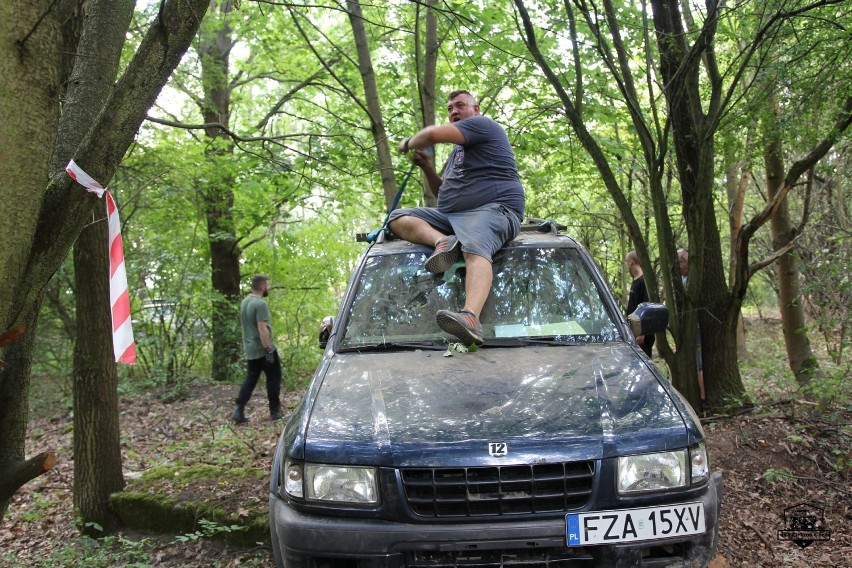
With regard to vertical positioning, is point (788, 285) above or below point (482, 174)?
below

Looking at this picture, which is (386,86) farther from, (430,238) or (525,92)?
(430,238)

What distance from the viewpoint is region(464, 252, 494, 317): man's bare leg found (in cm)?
371

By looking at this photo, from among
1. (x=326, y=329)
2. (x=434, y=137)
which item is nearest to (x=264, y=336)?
(x=326, y=329)

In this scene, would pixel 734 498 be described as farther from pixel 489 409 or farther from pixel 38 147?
pixel 38 147

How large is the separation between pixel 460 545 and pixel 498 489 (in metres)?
0.25

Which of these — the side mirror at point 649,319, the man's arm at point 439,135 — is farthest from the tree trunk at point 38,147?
the side mirror at point 649,319

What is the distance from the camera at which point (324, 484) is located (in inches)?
106

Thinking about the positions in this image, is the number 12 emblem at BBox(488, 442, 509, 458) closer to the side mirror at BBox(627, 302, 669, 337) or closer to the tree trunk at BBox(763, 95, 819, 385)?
the side mirror at BBox(627, 302, 669, 337)

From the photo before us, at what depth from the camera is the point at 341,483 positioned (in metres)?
2.67

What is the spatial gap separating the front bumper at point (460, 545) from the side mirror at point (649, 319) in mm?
1389

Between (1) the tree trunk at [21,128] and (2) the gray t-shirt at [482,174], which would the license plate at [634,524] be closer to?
(1) the tree trunk at [21,128]

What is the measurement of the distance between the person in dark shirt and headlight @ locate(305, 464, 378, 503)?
1699mm

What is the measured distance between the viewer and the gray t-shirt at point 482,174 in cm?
456

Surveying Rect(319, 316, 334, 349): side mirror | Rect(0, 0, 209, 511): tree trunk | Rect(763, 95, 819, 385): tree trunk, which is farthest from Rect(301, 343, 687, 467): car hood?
Rect(763, 95, 819, 385): tree trunk
